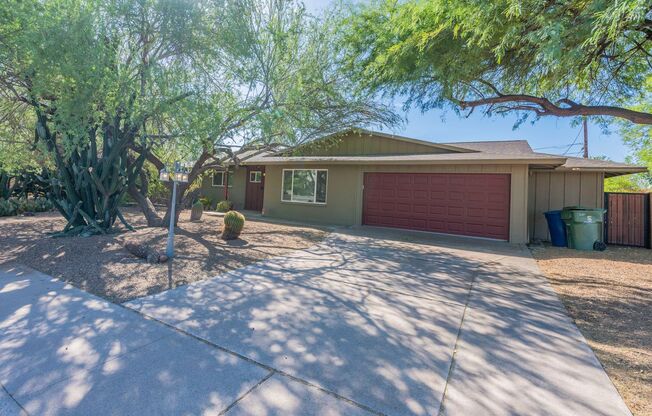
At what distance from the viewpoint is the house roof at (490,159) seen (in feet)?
28.1

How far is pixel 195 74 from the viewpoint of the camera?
6.13 m

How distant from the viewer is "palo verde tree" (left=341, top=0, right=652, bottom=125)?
162 inches

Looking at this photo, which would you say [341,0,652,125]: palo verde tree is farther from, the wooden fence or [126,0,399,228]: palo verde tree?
the wooden fence

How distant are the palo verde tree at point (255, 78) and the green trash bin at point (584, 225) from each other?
24.0ft

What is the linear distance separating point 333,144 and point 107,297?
30.1 feet

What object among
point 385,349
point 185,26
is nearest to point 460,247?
point 385,349

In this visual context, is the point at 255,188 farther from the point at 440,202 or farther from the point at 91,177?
the point at 440,202

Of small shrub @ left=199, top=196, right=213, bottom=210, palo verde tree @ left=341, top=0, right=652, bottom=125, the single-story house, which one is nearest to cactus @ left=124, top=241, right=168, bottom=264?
the single-story house

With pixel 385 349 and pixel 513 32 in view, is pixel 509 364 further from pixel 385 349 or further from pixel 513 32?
pixel 513 32

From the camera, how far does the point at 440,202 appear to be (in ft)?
33.0

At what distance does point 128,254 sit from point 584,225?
1106cm

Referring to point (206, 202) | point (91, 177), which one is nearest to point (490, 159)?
point (91, 177)

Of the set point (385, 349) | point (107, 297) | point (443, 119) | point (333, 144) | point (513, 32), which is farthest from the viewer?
point (333, 144)

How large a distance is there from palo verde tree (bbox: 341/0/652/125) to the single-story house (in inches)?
86.7
